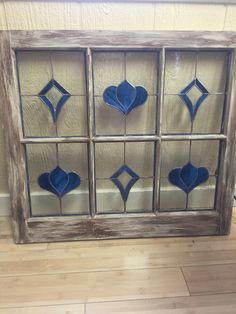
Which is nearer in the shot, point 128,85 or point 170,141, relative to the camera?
point 128,85

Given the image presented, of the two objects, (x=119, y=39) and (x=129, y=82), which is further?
(x=129, y=82)

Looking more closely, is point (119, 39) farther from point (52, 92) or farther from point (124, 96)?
point (52, 92)

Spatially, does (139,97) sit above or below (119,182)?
above

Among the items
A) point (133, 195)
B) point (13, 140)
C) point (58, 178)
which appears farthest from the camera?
point (133, 195)

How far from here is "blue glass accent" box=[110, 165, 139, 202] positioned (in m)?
1.21

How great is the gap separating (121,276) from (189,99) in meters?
0.75

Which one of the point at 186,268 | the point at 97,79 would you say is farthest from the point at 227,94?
the point at 186,268

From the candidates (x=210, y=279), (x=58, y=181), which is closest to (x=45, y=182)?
(x=58, y=181)

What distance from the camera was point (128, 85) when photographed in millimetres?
1106

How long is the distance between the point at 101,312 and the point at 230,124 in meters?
0.83

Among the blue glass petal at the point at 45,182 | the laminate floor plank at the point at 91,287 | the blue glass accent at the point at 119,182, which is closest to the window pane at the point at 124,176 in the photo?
the blue glass accent at the point at 119,182

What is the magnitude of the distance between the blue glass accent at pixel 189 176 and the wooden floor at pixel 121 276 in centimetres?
23

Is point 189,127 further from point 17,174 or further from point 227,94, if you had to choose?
point 17,174

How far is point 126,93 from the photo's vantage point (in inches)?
43.6
